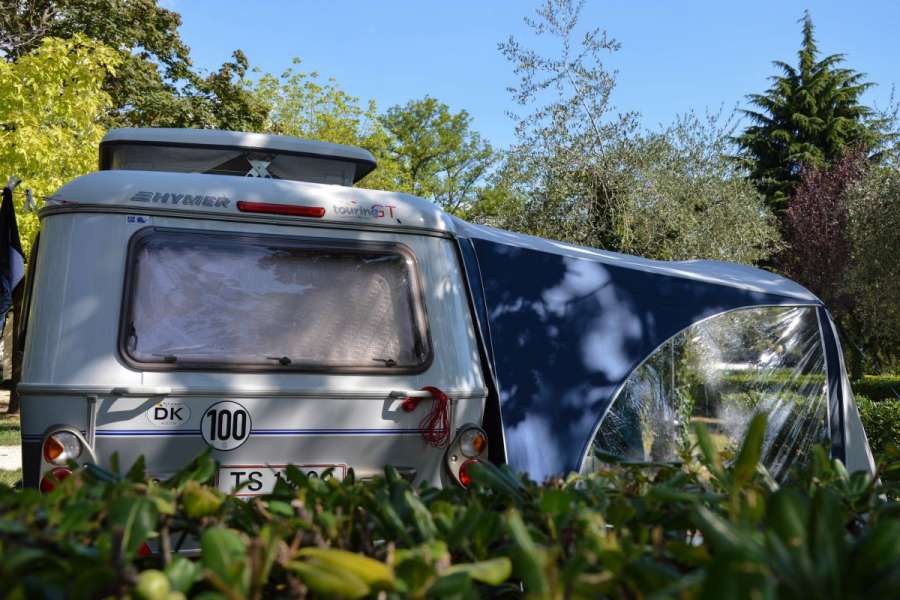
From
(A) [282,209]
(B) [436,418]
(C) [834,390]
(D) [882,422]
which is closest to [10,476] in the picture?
(A) [282,209]

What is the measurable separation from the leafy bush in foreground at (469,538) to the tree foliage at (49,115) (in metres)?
12.0

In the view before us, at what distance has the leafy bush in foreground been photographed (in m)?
1.21

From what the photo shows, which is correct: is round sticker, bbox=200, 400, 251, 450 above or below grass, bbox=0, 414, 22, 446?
above

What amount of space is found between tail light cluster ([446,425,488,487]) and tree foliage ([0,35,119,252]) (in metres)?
9.89

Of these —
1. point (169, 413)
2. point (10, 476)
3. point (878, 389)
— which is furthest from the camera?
point (878, 389)

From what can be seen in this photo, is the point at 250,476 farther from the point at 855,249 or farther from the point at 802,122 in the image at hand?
the point at 802,122

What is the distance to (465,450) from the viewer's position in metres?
4.72

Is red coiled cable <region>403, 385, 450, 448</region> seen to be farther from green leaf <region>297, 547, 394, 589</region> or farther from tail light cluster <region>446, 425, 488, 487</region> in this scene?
green leaf <region>297, 547, 394, 589</region>

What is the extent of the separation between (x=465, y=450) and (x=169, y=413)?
Result: 1498mm

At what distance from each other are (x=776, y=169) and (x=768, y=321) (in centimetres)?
3619

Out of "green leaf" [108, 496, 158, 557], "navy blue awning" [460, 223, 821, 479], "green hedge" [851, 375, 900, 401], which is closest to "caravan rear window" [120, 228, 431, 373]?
"navy blue awning" [460, 223, 821, 479]

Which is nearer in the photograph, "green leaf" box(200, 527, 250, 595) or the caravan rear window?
"green leaf" box(200, 527, 250, 595)

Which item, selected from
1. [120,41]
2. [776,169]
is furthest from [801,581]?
[776,169]

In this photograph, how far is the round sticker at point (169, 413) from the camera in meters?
4.27
